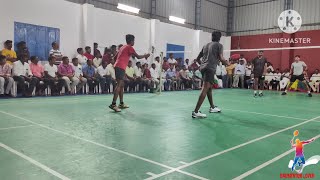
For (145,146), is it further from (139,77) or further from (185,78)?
(185,78)

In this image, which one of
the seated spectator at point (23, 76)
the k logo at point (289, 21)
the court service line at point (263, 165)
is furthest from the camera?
the k logo at point (289, 21)

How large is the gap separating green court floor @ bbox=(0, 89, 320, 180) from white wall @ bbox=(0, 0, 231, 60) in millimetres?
8063

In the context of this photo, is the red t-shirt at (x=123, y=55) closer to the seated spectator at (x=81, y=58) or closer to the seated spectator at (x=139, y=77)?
the seated spectator at (x=81, y=58)

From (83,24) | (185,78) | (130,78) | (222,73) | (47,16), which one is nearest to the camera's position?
(47,16)

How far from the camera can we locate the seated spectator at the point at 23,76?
36.0ft

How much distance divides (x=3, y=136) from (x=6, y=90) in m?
7.09

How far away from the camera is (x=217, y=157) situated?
368 cm

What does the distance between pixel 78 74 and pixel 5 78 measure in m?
3.14

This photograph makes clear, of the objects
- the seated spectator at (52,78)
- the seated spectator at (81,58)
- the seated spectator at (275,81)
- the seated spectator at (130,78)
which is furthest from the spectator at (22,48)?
the seated spectator at (275,81)

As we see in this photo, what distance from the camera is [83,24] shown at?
51.3ft

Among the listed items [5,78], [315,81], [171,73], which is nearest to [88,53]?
[5,78]

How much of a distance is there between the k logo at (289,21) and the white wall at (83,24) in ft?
28.0

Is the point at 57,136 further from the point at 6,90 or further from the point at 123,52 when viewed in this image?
the point at 6,90

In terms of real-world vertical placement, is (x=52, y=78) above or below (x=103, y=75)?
below
